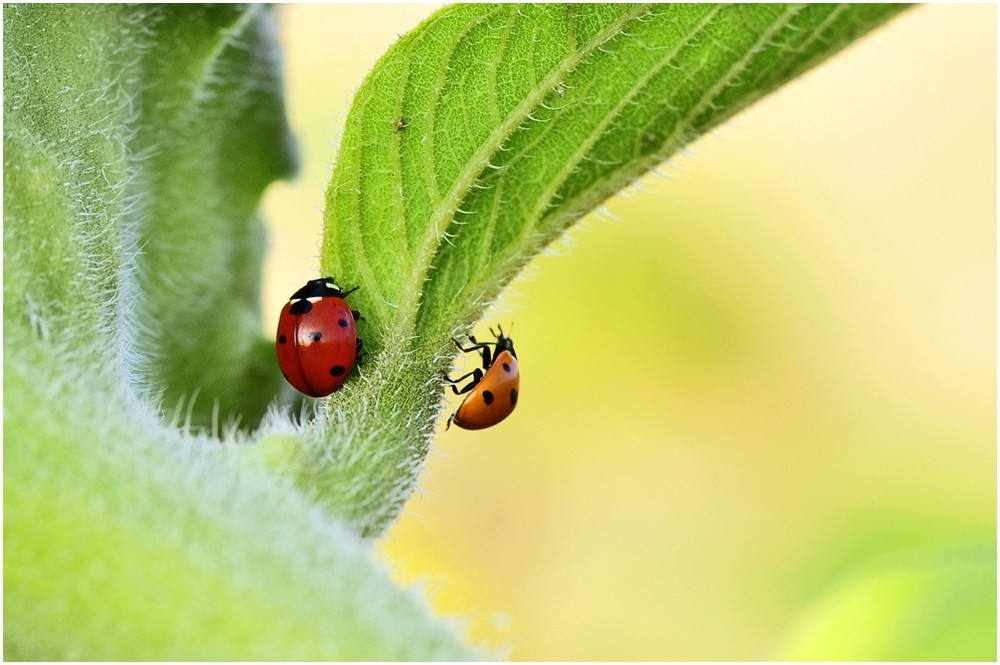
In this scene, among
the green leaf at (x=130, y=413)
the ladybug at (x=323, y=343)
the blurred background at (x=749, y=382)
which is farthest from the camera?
the blurred background at (x=749, y=382)

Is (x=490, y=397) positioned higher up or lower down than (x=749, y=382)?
lower down

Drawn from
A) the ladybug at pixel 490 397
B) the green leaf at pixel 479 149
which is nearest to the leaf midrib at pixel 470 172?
the green leaf at pixel 479 149

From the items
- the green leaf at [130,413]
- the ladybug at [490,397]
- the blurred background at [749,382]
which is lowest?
the green leaf at [130,413]

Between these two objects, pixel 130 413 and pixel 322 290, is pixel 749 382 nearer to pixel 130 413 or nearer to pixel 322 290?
pixel 322 290

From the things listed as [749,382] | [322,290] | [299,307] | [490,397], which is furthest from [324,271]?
[749,382]

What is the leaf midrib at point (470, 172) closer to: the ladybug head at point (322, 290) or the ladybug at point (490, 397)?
the ladybug head at point (322, 290)

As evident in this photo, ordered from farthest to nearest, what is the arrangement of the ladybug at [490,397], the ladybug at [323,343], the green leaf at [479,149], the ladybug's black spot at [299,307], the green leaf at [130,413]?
the ladybug at [490,397] → the ladybug's black spot at [299,307] → the ladybug at [323,343] → the green leaf at [479,149] → the green leaf at [130,413]

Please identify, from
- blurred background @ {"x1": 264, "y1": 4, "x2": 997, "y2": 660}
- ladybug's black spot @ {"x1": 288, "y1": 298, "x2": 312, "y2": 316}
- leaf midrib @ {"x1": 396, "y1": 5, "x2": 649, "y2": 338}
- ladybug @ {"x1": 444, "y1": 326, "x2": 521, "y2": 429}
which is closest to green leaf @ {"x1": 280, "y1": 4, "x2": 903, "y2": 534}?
leaf midrib @ {"x1": 396, "y1": 5, "x2": 649, "y2": 338}
